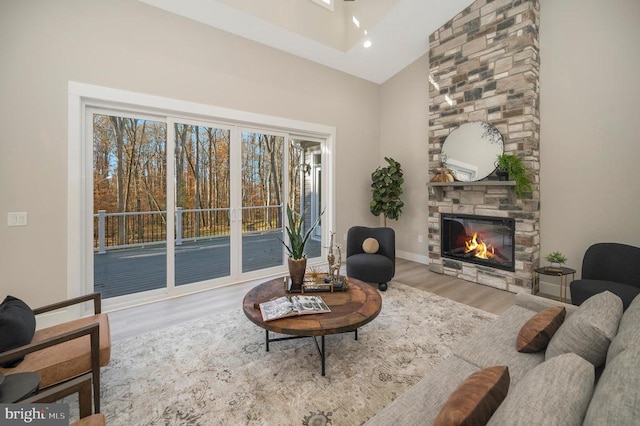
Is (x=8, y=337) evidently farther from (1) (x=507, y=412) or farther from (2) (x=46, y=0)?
(2) (x=46, y=0)

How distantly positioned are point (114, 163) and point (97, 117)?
53cm

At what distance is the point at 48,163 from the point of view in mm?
2811

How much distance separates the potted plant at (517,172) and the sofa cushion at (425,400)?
117 inches

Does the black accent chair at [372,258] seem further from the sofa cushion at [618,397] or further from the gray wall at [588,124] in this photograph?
the sofa cushion at [618,397]

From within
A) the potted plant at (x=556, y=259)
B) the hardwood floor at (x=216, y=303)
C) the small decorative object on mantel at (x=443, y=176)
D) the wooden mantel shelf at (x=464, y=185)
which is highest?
the small decorative object on mantel at (x=443, y=176)

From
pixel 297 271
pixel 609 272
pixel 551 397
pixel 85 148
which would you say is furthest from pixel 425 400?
pixel 85 148

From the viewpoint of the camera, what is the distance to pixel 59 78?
111 inches

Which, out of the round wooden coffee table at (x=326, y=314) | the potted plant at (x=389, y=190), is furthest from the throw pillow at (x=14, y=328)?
the potted plant at (x=389, y=190)

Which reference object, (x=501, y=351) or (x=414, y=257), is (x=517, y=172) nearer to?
(x=414, y=257)

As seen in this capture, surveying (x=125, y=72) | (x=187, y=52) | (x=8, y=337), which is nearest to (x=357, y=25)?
(x=187, y=52)

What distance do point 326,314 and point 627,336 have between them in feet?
5.22

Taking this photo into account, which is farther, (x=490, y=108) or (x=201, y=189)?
(x=490, y=108)

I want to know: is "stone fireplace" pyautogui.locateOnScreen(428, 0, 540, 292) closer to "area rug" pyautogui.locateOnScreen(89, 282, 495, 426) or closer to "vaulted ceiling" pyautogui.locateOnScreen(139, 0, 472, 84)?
"vaulted ceiling" pyautogui.locateOnScreen(139, 0, 472, 84)

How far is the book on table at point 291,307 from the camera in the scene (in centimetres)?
208
